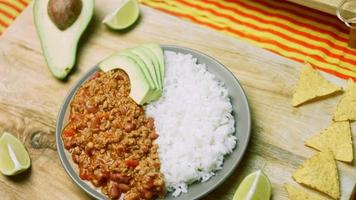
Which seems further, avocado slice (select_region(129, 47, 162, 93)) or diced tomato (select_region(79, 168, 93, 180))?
avocado slice (select_region(129, 47, 162, 93))

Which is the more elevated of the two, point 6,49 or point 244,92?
point 244,92

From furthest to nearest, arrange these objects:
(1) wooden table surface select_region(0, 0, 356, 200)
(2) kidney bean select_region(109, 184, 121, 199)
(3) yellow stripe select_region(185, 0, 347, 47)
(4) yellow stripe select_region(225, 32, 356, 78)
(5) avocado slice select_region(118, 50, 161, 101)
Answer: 1. (3) yellow stripe select_region(185, 0, 347, 47)
2. (4) yellow stripe select_region(225, 32, 356, 78)
3. (5) avocado slice select_region(118, 50, 161, 101)
4. (1) wooden table surface select_region(0, 0, 356, 200)
5. (2) kidney bean select_region(109, 184, 121, 199)

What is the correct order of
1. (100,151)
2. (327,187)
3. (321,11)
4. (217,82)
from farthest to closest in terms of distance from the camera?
(321,11) → (217,82) → (100,151) → (327,187)

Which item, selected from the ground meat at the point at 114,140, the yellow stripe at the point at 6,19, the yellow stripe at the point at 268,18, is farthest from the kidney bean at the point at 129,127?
the yellow stripe at the point at 6,19

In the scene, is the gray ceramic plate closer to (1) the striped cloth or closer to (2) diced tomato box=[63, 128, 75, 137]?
(2) diced tomato box=[63, 128, 75, 137]

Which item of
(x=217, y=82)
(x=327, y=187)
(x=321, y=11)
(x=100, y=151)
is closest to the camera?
(x=327, y=187)

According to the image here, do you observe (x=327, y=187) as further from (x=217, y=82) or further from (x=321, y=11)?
(x=321, y=11)

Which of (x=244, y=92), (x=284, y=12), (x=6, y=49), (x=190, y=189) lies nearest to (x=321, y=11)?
(x=284, y=12)

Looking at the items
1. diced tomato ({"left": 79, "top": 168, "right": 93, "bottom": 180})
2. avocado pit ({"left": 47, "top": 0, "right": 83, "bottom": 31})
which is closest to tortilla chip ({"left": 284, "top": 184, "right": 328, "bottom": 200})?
diced tomato ({"left": 79, "top": 168, "right": 93, "bottom": 180})
